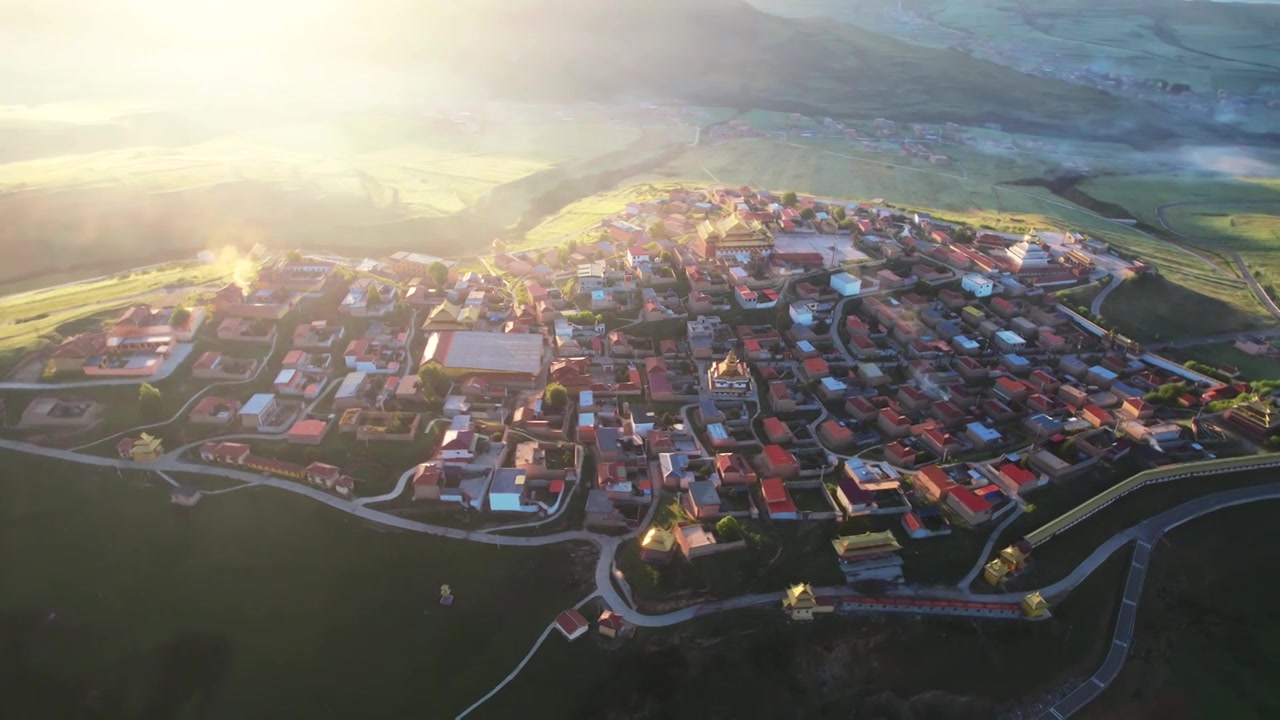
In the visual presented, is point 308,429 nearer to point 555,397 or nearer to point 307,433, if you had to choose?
point 307,433

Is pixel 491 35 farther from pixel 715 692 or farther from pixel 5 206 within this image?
pixel 715 692

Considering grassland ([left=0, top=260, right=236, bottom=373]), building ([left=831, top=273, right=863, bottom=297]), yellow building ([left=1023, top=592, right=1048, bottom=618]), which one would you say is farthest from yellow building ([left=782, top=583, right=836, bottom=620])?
grassland ([left=0, top=260, right=236, bottom=373])

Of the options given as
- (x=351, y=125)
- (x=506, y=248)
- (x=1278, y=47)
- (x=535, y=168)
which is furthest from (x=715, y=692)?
(x=1278, y=47)

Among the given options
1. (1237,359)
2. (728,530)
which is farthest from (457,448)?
(1237,359)

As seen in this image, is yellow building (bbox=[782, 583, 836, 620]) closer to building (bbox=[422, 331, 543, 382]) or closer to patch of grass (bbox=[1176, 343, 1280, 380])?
building (bbox=[422, 331, 543, 382])

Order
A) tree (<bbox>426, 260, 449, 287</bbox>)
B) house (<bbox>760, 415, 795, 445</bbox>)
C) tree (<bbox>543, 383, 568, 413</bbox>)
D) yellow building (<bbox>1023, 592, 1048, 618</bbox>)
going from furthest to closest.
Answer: tree (<bbox>426, 260, 449, 287</bbox>)
tree (<bbox>543, 383, 568, 413</bbox>)
house (<bbox>760, 415, 795, 445</bbox>)
yellow building (<bbox>1023, 592, 1048, 618</bbox>)

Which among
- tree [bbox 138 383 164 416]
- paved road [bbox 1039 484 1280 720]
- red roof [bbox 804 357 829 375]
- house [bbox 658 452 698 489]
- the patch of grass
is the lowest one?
paved road [bbox 1039 484 1280 720]
